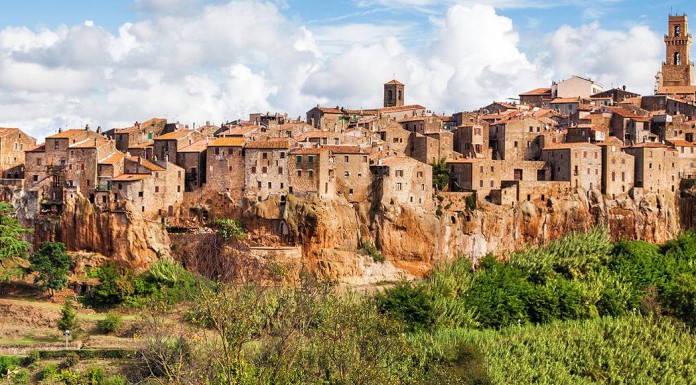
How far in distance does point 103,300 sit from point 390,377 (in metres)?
26.2

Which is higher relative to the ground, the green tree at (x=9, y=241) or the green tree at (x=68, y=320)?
the green tree at (x=9, y=241)

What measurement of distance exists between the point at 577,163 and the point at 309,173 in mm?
22154

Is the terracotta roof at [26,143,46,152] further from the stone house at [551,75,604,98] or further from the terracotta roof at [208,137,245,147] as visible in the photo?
the stone house at [551,75,604,98]

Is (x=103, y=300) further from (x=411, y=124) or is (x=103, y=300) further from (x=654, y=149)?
(x=654, y=149)

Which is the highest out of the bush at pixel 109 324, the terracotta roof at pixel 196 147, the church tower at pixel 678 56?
the church tower at pixel 678 56

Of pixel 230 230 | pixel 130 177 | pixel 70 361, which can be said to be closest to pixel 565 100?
pixel 230 230

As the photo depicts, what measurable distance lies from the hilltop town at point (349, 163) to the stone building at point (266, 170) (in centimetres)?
7

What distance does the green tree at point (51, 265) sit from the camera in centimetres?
6669

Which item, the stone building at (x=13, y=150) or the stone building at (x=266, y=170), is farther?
the stone building at (x=13, y=150)

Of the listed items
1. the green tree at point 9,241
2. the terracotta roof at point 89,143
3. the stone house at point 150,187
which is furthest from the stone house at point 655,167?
the green tree at point 9,241

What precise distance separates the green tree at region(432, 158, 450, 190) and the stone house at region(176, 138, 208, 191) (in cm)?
1660

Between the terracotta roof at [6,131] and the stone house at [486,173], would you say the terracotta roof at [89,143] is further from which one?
the stone house at [486,173]

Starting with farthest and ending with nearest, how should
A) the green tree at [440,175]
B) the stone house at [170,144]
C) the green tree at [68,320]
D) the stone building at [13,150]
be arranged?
1. the green tree at [440,175]
2. the stone house at [170,144]
3. the stone building at [13,150]
4. the green tree at [68,320]

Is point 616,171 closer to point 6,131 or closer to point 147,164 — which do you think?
point 147,164
